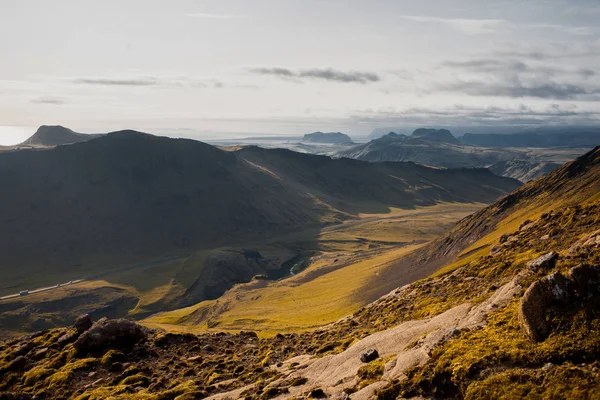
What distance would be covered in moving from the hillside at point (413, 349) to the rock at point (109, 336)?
0.41 ft

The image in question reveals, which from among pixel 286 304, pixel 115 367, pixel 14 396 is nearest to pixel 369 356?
pixel 115 367

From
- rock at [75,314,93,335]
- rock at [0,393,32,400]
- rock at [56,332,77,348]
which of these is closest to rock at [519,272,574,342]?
rock at [0,393,32,400]

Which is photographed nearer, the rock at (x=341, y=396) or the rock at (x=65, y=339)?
the rock at (x=341, y=396)

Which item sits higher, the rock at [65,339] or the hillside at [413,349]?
the hillside at [413,349]

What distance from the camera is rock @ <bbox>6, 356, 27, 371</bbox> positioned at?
5056 centimetres

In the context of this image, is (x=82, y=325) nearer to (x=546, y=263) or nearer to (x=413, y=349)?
(x=413, y=349)

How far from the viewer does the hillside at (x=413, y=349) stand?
20.0m

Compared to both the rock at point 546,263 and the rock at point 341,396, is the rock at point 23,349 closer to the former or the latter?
the rock at point 341,396

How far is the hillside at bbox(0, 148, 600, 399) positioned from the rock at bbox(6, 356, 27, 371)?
17 cm

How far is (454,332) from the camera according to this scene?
26.1 meters

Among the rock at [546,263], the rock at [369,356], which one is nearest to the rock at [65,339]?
the rock at [369,356]

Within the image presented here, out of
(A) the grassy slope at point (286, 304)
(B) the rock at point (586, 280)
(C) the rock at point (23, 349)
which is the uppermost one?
(B) the rock at point (586, 280)

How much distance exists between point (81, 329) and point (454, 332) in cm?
4952

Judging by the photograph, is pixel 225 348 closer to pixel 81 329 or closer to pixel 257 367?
pixel 257 367
